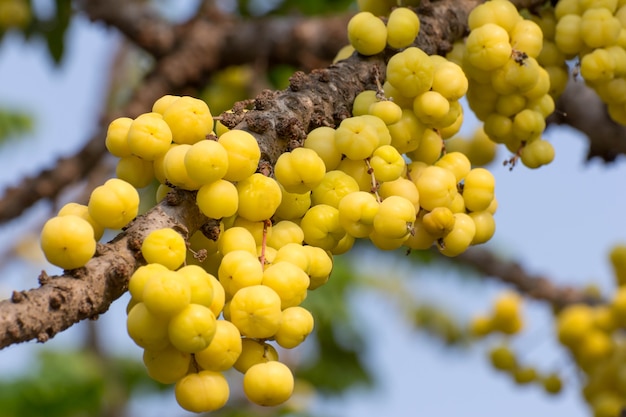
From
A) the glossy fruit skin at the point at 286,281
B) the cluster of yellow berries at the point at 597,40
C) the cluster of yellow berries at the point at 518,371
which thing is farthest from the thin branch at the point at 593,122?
the glossy fruit skin at the point at 286,281

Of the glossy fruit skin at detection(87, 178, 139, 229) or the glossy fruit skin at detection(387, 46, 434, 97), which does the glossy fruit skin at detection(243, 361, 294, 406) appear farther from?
the glossy fruit skin at detection(387, 46, 434, 97)

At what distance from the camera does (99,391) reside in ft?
16.2

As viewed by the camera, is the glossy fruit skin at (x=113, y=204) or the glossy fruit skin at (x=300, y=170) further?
the glossy fruit skin at (x=300, y=170)

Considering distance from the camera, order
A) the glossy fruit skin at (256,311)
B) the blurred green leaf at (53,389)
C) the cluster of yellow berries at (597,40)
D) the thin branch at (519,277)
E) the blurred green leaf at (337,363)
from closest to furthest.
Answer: the glossy fruit skin at (256,311), the cluster of yellow berries at (597,40), the thin branch at (519,277), the blurred green leaf at (53,389), the blurred green leaf at (337,363)

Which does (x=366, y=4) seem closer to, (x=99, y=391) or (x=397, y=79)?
(x=397, y=79)

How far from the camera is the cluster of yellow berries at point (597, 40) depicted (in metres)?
1.31

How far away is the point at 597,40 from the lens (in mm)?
1316

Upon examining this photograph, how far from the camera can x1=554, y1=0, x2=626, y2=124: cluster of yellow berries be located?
131 cm

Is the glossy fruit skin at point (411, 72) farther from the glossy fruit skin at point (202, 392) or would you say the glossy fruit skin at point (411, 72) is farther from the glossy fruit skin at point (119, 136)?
the glossy fruit skin at point (202, 392)

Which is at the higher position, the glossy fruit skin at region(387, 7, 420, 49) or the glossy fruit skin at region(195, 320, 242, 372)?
the glossy fruit skin at region(387, 7, 420, 49)

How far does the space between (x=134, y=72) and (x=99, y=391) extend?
2799 millimetres

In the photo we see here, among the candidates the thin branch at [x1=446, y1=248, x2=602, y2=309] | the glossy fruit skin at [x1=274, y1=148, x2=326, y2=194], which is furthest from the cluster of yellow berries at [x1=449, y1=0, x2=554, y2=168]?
the thin branch at [x1=446, y1=248, x2=602, y2=309]

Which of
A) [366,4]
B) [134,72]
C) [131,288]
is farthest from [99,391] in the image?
[131,288]

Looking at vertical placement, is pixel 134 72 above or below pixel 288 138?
below
